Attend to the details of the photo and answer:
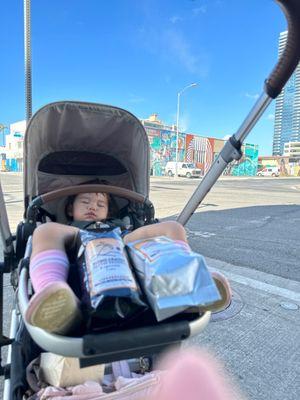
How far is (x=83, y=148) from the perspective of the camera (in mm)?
2543

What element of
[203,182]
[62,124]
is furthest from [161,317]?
[62,124]

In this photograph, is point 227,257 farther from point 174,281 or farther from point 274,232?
point 174,281

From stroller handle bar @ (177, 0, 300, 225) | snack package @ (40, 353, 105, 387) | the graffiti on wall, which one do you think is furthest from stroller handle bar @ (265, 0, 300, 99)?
the graffiti on wall

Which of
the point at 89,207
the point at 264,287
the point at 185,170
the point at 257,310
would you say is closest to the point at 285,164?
the point at 185,170

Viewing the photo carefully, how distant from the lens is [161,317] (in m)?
0.97

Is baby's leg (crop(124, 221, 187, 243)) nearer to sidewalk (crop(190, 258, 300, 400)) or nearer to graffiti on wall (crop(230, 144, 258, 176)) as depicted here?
sidewalk (crop(190, 258, 300, 400))

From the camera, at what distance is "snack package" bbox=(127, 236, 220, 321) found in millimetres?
952

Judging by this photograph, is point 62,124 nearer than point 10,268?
No

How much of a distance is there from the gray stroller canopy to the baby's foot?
1.35 m

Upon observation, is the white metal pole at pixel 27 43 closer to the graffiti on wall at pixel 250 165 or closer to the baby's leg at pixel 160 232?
the baby's leg at pixel 160 232

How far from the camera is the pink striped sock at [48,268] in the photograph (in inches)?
41.0

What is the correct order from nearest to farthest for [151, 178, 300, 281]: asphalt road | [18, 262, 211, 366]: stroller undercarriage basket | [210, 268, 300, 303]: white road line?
[18, 262, 211, 366]: stroller undercarriage basket, [210, 268, 300, 303]: white road line, [151, 178, 300, 281]: asphalt road

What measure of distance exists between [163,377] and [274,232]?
5770 mm

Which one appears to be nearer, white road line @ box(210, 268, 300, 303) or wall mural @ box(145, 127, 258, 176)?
white road line @ box(210, 268, 300, 303)
